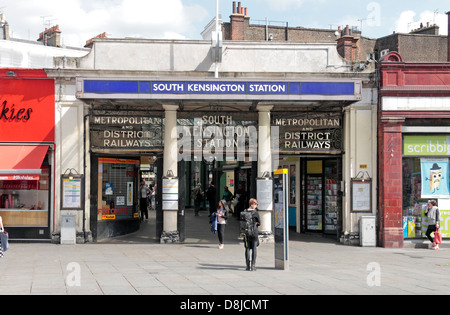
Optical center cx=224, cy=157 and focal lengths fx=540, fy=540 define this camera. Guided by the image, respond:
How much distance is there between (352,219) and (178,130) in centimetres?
649

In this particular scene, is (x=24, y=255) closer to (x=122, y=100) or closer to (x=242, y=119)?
(x=122, y=100)

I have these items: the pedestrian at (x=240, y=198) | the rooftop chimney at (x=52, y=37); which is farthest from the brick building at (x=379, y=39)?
the pedestrian at (x=240, y=198)

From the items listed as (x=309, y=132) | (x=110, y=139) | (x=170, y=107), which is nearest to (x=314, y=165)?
(x=309, y=132)

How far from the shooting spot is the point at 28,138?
57.5 feet

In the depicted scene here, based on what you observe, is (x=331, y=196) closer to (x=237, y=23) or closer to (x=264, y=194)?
(x=264, y=194)

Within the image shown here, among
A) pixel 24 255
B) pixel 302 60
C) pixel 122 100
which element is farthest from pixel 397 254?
pixel 24 255

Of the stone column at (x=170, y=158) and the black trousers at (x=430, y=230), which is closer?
the black trousers at (x=430, y=230)

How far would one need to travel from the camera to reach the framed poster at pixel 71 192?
17.4 metres

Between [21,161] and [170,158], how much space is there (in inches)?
185

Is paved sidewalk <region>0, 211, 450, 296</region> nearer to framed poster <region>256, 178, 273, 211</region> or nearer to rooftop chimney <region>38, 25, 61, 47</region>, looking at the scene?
framed poster <region>256, 178, 273, 211</region>

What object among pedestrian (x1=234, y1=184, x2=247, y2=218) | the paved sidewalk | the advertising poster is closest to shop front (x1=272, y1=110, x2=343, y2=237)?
the paved sidewalk

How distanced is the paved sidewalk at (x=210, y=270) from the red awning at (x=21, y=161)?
2.24m

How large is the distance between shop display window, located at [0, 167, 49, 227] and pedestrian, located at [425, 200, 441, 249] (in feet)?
40.7

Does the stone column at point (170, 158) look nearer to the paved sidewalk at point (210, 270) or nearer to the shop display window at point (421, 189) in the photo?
the paved sidewalk at point (210, 270)
